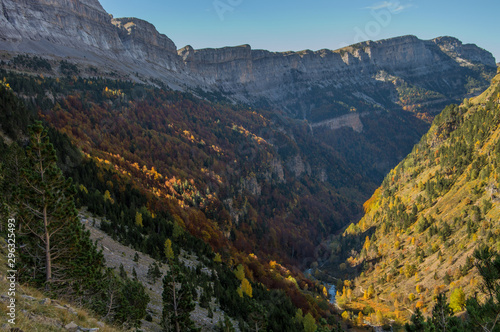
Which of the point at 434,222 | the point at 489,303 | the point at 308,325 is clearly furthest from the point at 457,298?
the point at 489,303

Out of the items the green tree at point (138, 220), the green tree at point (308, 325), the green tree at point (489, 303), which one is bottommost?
the green tree at point (308, 325)

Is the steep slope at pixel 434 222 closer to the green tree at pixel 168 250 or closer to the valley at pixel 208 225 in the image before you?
the valley at pixel 208 225

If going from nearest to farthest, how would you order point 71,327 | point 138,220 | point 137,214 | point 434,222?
1. point 71,327
2. point 138,220
3. point 137,214
4. point 434,222

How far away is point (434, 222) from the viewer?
4739 inches

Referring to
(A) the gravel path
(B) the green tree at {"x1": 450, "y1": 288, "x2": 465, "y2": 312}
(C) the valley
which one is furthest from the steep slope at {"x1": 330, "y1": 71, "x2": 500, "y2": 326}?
(A) the gravel path

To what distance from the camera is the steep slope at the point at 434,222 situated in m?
95.8

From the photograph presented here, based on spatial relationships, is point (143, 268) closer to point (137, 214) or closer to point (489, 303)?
point (137, 214)

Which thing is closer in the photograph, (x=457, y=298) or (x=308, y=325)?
(x=308, y=325)

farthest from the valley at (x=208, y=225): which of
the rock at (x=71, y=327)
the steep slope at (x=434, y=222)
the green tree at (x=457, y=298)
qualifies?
the rock at (x=71, y=327)

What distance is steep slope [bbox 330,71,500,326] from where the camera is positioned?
95750 mm

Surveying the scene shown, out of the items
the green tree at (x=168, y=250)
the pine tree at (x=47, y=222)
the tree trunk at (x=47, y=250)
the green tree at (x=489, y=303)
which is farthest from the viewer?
the green tree at (x=168, y=250)

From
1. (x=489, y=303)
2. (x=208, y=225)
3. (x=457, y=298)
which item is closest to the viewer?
(x=489, y=303)

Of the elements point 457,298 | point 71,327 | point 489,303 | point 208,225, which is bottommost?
point 457,298

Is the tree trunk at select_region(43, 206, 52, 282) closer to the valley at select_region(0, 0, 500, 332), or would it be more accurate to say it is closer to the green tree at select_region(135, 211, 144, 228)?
the valley at select_region(0, 0, 500, 332)
